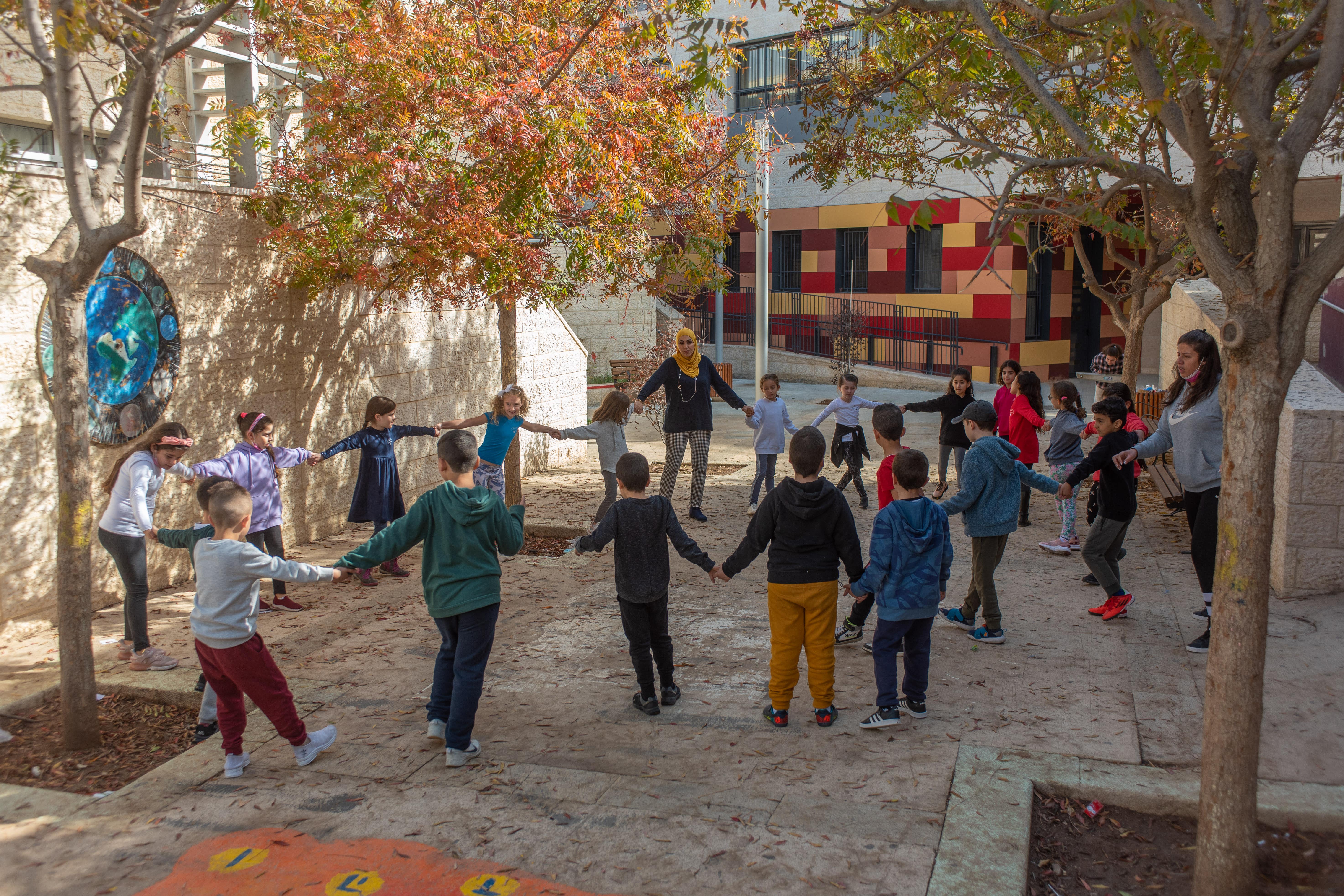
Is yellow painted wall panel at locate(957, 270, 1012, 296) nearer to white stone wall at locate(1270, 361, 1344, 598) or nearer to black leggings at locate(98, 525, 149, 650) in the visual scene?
white stone wall at locate(1270, 361, 1344, 598)

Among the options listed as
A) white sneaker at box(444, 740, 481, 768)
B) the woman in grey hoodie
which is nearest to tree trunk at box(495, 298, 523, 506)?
white sneaker at box(444, 740, 481, 768)

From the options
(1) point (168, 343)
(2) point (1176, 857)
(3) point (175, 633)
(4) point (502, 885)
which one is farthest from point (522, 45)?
(2) point (1176, 857)

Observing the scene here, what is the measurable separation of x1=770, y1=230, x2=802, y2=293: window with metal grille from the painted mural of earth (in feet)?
62.7

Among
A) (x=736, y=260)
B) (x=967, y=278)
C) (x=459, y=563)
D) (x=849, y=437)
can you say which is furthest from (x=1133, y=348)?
(x=736, y=260)

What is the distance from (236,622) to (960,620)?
433 cm

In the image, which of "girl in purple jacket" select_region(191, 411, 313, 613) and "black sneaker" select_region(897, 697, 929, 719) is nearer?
"black sneaker" select_region(897, 697, 929, 719)

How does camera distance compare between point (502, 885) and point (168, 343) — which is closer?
point (502, 885)

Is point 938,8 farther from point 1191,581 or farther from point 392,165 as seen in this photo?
point 1191,581

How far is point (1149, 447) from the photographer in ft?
20.6

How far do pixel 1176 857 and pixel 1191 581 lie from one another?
13.6 ft

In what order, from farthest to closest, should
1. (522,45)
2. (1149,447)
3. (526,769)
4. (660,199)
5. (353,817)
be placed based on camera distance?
(660,199) → (522,45) → (1149,447) → (526,769) → (353,817)

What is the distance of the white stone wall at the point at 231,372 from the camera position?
6336mm

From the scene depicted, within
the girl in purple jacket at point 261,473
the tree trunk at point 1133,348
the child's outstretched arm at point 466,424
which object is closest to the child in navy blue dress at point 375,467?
the child's outstretched arm at point 466,424

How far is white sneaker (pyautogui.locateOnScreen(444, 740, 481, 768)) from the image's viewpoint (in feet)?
15.2
